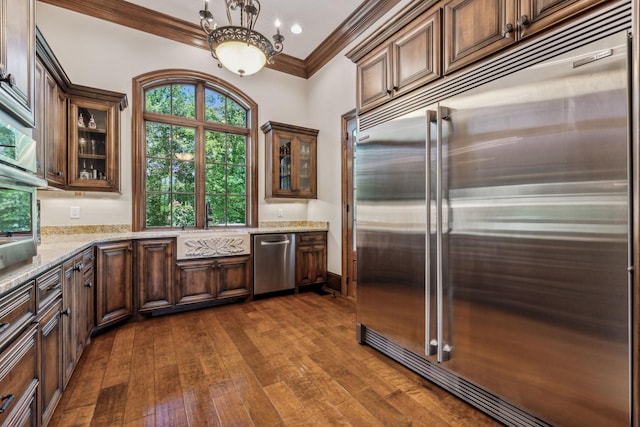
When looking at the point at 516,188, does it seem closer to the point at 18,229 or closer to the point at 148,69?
the point at 18,229

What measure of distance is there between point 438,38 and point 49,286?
2.66 meters

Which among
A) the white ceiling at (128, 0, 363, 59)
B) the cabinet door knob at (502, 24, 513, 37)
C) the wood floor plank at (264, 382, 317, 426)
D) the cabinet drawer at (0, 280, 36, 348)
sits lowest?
the wood floor plank at (264, 382, 317, 426)

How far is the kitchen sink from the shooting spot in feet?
10.8

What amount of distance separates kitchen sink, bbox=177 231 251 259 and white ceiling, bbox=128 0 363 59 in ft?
8.68

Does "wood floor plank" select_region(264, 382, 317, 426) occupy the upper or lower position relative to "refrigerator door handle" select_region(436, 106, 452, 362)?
lower

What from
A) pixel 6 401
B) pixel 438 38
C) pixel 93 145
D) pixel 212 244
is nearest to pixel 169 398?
Result: pixel 6 401

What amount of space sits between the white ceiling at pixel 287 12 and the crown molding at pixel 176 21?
0.07 meters

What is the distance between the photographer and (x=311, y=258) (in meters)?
4.18

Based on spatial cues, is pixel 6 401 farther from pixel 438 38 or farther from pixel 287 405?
pixel 438 38

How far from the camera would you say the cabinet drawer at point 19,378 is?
3.58 ft

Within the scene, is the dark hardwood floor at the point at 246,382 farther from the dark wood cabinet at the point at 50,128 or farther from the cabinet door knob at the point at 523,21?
the cabinet door knob at the point at 523,21

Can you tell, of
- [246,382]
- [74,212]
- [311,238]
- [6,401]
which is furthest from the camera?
[311,238]

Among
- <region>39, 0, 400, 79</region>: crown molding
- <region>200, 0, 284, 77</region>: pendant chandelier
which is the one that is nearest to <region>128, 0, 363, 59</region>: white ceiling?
<region>39, 0, 400, 79</region>: crown molding

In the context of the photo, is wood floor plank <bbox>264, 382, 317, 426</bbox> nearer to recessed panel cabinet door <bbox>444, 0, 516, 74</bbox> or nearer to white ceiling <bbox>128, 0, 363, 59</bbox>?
recessed panel cabinet door <bbox>444, 0, 516, 74</bbox>
